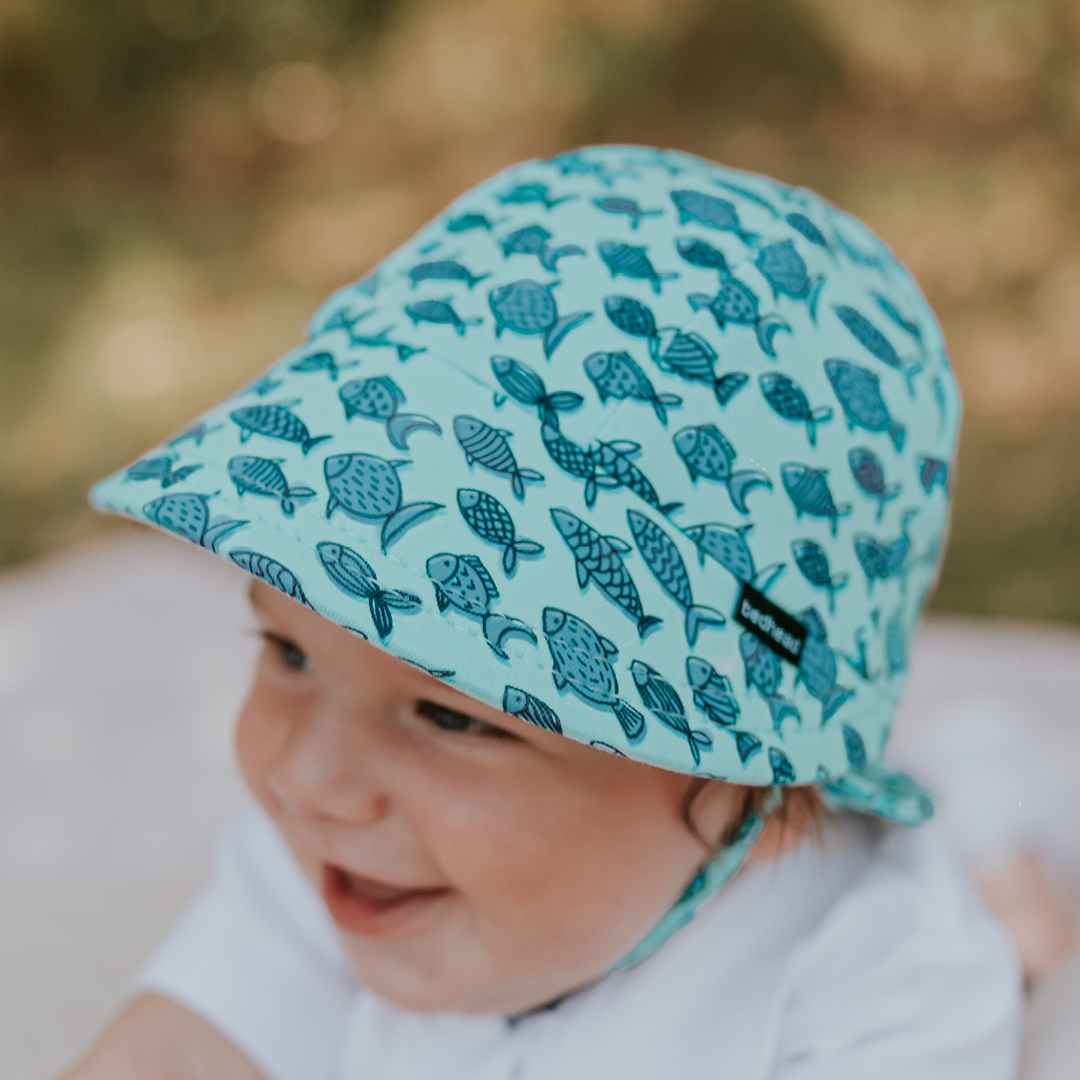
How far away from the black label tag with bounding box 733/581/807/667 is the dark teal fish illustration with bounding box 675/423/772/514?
0.06m

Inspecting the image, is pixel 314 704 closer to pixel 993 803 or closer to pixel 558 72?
pixel 993 803

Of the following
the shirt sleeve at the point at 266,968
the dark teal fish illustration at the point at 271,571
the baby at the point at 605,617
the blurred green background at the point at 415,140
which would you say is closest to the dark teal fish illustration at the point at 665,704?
the baby at the point at 605,617

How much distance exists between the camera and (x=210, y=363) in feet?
10.3

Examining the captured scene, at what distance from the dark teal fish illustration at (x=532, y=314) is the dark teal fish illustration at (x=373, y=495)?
0.13 meters

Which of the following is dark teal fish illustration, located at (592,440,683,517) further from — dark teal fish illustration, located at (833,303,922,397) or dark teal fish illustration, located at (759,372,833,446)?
dark teal fish illustration, located at (833,303,922,397)

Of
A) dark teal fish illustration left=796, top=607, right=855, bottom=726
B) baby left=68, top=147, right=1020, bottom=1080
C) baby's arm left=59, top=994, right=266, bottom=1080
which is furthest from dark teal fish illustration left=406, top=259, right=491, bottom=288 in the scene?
baby's arm left=59, top=994, right=266, bottom=1080

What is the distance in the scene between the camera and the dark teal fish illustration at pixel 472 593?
730 millimetres

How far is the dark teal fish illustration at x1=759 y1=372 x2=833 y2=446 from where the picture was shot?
84 cm

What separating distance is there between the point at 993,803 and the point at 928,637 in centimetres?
61

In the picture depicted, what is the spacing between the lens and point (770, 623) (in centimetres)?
82

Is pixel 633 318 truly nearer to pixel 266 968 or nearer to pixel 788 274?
pixel 788 274

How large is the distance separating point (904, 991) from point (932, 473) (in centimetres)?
40

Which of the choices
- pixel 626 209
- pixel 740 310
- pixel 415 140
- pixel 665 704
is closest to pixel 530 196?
pixel 626 209

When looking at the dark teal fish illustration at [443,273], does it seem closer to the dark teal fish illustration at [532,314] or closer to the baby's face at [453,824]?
the dark teal fish illustration at [532,314]
